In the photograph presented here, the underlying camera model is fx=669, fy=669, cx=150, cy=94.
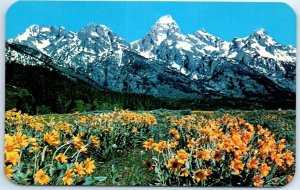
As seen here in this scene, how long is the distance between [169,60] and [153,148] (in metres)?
0.58

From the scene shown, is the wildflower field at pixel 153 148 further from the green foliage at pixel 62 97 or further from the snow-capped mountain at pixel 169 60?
the snow-capped mountain at pixel 169 60

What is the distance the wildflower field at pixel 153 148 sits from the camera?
422cm

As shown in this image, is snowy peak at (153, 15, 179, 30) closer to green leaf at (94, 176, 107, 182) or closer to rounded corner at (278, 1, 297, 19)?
rounded corner at (278, 1, 297, 19)

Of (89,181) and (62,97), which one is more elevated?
(62,97)

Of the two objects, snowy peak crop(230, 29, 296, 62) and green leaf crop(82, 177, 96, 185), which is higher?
snowy peak crop(230, 29, 296, 62)

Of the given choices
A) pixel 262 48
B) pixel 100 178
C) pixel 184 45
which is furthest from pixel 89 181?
pixel 262 48

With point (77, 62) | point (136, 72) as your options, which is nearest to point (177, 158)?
point (136, 72)

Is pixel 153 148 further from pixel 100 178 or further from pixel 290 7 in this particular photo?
pixel 290 7

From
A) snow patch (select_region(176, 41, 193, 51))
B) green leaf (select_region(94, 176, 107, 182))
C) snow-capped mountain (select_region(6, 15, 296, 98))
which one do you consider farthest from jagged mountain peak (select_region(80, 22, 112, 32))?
green leaf (select_region(94, 176, 107, 182))

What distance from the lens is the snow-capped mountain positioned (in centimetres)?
426

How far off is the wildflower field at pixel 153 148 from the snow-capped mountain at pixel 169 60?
17 cm

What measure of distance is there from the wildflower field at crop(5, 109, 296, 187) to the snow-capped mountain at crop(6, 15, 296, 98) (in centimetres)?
17

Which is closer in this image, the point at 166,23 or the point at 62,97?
the point at 166,23

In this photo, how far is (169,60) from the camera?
14.3 ft
